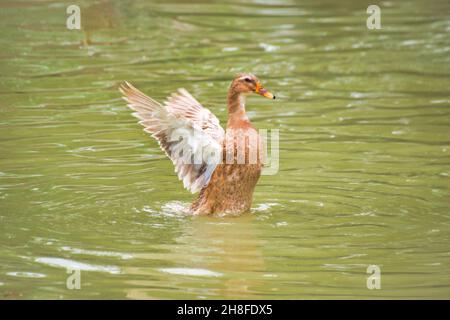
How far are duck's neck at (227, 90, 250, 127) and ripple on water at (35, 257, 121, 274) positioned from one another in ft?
7.28

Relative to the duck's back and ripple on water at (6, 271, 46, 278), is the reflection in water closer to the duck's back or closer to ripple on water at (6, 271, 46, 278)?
the duck's back

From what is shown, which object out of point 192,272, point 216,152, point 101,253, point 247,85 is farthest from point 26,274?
point 247,85

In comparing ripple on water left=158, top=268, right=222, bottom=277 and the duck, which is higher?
the duck

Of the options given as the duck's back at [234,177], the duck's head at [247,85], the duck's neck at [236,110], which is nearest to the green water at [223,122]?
the duck's back at [234,177]

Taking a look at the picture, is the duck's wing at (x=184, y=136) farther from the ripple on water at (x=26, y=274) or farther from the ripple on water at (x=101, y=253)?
the ripple on water at (x=26, y=274)

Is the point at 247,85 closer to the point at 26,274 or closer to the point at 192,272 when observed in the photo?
the point at 192,272

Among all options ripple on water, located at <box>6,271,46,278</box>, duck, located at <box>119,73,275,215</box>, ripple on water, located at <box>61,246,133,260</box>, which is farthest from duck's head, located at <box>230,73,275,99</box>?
ripple on water, located at <box>6,271,46,278</box>

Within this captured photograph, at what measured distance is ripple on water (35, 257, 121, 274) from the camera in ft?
24.9

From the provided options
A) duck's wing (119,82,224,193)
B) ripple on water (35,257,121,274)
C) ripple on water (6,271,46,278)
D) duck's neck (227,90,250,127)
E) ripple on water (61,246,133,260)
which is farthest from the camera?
duck's neck (227,90,250,127)

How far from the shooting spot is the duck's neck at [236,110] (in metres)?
9.33

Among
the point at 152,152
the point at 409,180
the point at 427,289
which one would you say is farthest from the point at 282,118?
the point at 427,289

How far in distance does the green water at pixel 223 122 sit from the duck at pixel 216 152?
0.21 m

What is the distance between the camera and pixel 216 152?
927 cm

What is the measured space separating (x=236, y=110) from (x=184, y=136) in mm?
607
